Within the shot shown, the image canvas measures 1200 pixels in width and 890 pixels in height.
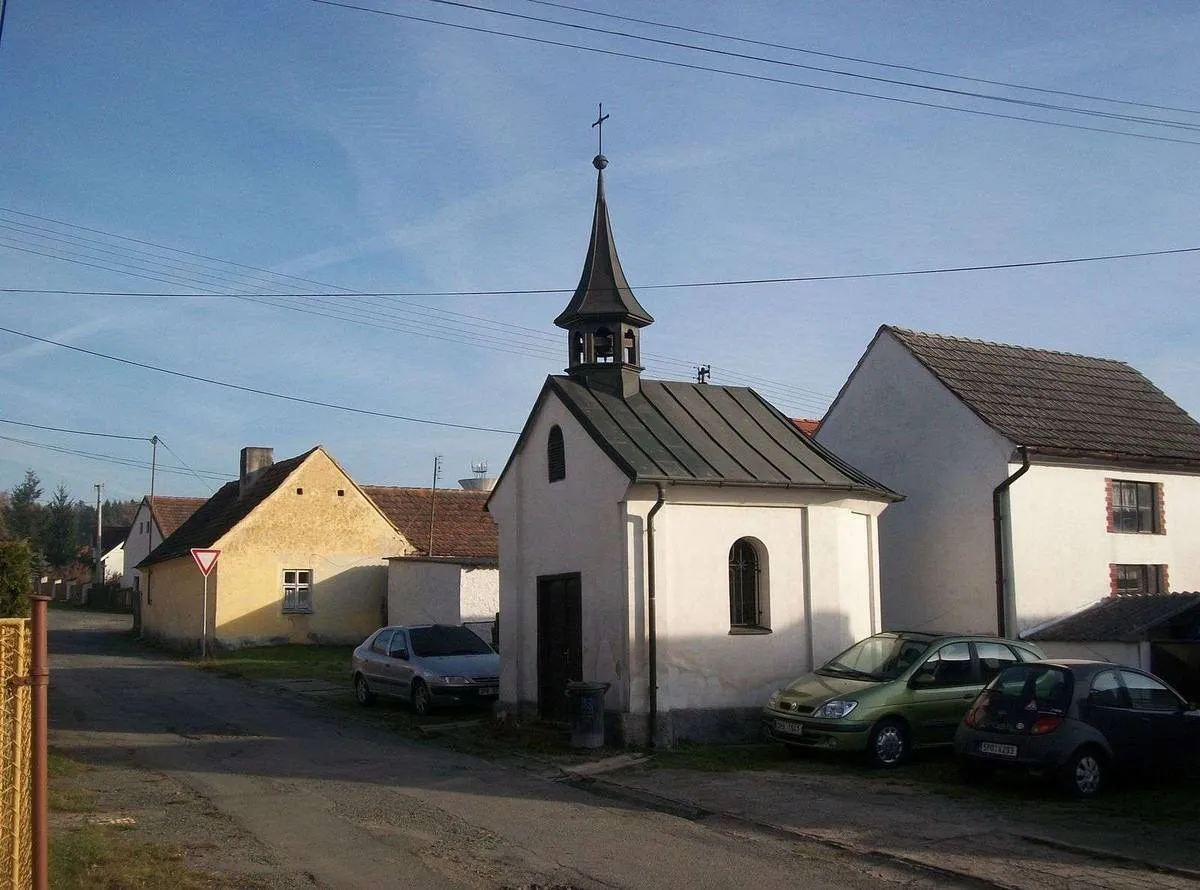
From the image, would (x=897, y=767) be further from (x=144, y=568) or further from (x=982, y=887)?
(x=144, y=568)

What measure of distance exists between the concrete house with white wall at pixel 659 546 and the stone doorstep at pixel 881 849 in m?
3.34

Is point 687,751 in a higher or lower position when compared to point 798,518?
lower

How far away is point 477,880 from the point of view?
8.38 m

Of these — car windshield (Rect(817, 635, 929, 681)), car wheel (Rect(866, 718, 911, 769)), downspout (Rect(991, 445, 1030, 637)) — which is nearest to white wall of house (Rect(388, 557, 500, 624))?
downspout (Rect(991, 445, 1030, 637))

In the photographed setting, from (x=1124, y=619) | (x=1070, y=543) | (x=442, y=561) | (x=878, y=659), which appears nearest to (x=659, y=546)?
(x=878, y=659)

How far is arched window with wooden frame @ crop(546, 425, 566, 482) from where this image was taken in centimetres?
1780

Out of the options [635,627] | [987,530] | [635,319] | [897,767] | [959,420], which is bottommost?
[897,767]

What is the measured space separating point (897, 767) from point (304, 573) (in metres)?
→ 24.5

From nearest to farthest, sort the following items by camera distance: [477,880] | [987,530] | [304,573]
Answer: [477,880] < [987,530] < [304,573]

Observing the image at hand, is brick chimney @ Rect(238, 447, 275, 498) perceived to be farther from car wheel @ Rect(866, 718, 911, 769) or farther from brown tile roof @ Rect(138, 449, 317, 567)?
car wheel @ Rect(866, 718, 911, 769)

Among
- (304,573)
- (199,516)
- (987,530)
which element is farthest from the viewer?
(199,516)

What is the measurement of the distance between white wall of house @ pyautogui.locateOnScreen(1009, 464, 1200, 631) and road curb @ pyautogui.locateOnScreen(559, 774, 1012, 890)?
9.84 metres

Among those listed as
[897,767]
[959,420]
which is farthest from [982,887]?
[959,420]

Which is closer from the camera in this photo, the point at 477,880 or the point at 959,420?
the point at 477,880
